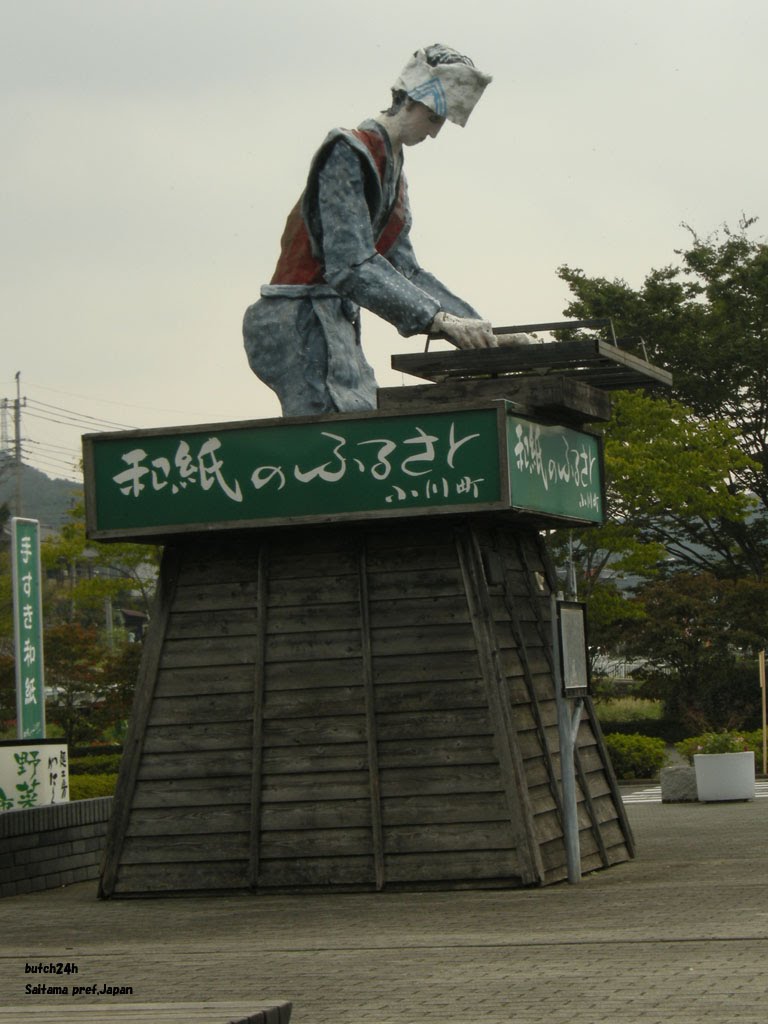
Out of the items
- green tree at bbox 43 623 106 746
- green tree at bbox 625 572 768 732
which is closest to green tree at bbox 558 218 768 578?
green tree at bbox 625 572 768 732

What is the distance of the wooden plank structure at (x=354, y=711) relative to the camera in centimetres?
1309

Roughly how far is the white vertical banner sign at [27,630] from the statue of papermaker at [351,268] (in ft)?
27.7

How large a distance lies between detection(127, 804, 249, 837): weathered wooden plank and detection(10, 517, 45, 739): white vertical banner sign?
8108 mm

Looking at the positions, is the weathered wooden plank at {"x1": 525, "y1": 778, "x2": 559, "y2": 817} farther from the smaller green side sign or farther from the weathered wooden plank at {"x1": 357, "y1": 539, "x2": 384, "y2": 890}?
the smaller green side sign

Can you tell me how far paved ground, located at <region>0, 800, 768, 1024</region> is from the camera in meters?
7.76

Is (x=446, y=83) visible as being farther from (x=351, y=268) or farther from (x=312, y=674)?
(x=312, y=674)

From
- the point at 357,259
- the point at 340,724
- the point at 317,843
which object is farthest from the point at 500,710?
the point at 357,259

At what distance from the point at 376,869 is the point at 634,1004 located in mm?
5602

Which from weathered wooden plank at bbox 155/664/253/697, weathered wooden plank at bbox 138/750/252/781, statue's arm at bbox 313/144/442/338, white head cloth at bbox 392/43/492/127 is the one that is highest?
white head cloth at bbox 392/43/492/127

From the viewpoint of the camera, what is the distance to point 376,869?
513 inches

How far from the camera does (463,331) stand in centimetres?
1389

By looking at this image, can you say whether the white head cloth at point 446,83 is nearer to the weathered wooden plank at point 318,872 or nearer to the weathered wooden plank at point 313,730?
the weathered wooden plank at point 313,730

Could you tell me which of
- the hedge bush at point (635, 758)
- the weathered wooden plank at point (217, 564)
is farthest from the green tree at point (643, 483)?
the weathered wooden plank at point (217, 564)

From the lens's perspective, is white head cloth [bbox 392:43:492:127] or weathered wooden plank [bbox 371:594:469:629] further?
white head cloth [bbox 392:43:492:127]
